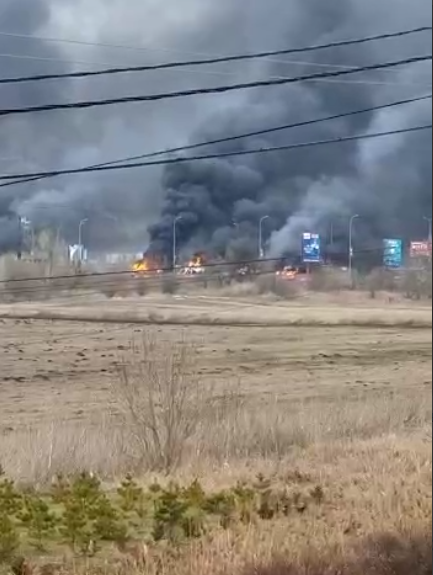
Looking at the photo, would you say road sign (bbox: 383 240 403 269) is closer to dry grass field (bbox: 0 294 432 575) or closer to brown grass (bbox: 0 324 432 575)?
dry grass field (bbox: 0 294 432 575)

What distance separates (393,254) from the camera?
366cm

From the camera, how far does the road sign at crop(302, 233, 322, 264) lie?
14.8 feet

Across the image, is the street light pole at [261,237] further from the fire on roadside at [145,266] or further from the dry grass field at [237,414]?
the fire on roadside at [145,266]

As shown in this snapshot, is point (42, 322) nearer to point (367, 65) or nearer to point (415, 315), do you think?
point (367, 65)

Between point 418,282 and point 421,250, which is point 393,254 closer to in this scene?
point 421,250

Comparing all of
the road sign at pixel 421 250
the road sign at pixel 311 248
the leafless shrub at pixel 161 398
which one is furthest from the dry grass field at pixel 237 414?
the road sign at pixel 421 250

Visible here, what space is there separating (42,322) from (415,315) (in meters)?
3.40

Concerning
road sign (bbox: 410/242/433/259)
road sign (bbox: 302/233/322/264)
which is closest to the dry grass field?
road sign (bbox: 302/233/322/264)

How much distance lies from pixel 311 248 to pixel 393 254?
41.5 inches

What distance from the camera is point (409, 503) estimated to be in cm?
395

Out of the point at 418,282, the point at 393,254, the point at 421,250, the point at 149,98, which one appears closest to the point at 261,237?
the point at 149,98

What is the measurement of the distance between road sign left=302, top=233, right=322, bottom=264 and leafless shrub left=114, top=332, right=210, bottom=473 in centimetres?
150

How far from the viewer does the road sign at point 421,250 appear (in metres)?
3.33

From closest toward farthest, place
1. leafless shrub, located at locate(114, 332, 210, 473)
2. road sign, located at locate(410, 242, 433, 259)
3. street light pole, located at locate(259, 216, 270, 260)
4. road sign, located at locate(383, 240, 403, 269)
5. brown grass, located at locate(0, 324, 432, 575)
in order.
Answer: road sign, located at locate(410, 242, 433, 259), road sign, located at locate(383, 240, 403, 269), brown grass, located at locate(0, 324, 432, 575), street light pole, located at locate(259, 216, 270, 260), leafless shrub, located at locate(114, 332, 210, 473)
